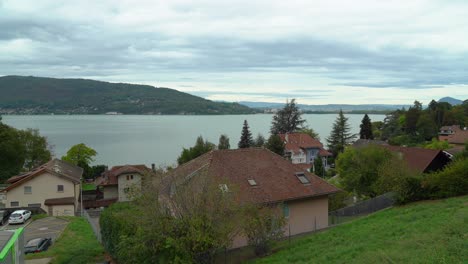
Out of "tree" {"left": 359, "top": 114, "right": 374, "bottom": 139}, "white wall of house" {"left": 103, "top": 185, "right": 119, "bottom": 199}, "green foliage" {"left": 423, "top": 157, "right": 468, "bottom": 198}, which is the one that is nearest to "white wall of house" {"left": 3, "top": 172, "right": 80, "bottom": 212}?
"white wall of house" {"left": 103, "top": 185, "right": 119, "bottom": 199}

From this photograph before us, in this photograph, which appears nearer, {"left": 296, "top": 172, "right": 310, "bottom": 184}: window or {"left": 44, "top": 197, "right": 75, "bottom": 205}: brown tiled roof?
{"left": 296, "top": 172, "right": 310, "bottom": 184}: window

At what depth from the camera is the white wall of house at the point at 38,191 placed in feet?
132

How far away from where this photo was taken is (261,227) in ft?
56.3

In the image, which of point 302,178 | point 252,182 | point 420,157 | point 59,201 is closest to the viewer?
point 252,182

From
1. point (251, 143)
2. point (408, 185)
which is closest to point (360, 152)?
point (408, 185)

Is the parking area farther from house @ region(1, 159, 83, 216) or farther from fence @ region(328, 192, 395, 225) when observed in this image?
fence @ region(328, 192, 395, 225)

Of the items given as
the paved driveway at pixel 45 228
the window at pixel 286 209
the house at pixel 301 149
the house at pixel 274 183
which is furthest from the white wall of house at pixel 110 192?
the window at pixel 286 209

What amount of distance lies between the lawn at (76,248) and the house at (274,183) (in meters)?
6.10

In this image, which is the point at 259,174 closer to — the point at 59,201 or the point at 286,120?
the point at 59,201

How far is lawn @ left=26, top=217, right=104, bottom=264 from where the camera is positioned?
1959 cm

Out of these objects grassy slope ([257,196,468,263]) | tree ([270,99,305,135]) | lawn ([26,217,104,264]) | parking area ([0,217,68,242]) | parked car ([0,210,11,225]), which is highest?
tree ([270,99,305,135])

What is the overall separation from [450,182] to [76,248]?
66.9 ft

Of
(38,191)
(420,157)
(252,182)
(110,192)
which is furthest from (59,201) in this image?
(420,157)

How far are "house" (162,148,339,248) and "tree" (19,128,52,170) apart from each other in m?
50.6
